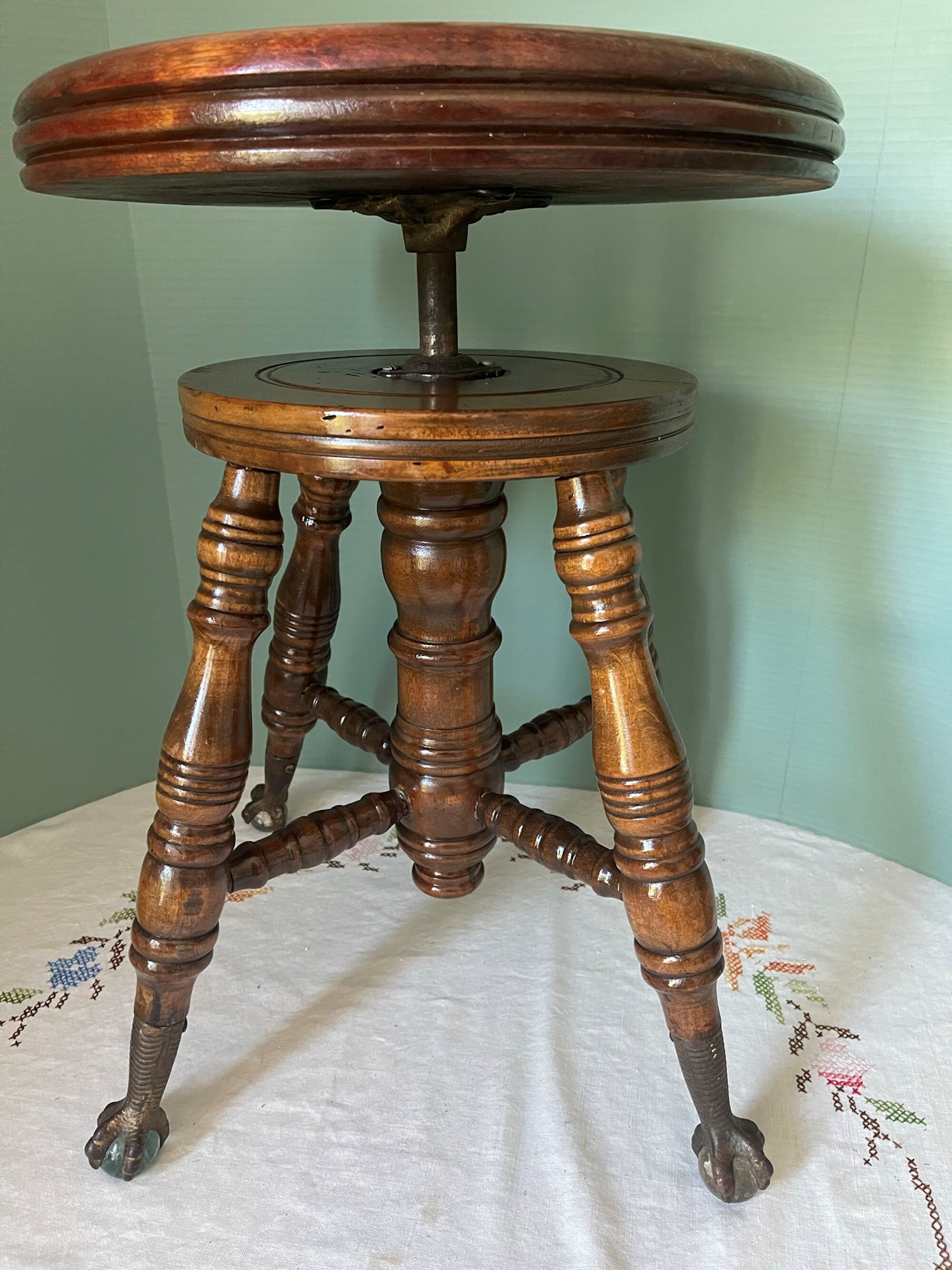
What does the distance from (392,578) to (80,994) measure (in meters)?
0.50

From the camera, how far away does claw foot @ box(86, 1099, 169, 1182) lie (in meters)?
0.76

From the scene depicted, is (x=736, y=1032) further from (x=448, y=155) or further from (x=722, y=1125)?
(x=448, y=155)

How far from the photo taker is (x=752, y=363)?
42.1 inches

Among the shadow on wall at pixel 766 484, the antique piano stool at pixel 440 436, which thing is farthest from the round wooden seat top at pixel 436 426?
the shadow on wall at pixel 766 484

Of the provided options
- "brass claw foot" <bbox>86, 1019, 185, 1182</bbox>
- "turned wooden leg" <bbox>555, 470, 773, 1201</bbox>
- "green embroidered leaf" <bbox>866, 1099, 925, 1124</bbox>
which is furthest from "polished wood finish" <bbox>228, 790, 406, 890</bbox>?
"green embroidered leaf" <bbox>866, 1099, 925, 1124</bbox>

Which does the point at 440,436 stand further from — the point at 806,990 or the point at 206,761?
the point at 806,990

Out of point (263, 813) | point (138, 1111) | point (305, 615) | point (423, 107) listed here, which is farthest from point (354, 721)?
point (423, 107)

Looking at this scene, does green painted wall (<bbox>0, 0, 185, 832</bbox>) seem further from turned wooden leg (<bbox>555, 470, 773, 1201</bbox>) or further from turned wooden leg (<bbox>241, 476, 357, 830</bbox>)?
turned wooden leg (<bbox>555, 470, 773, 1201</bbox>)

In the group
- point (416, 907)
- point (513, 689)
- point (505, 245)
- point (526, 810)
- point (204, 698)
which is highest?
point (505, 245)

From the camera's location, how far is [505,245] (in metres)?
1.11

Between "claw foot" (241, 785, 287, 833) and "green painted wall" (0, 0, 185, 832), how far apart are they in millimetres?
206

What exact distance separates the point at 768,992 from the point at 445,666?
1.45 ft

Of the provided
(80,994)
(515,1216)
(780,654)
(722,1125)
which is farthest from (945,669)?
(80,994)

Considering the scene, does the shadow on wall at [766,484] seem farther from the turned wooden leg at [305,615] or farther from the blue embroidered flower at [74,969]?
the blue embroidered flower at [74,969]
